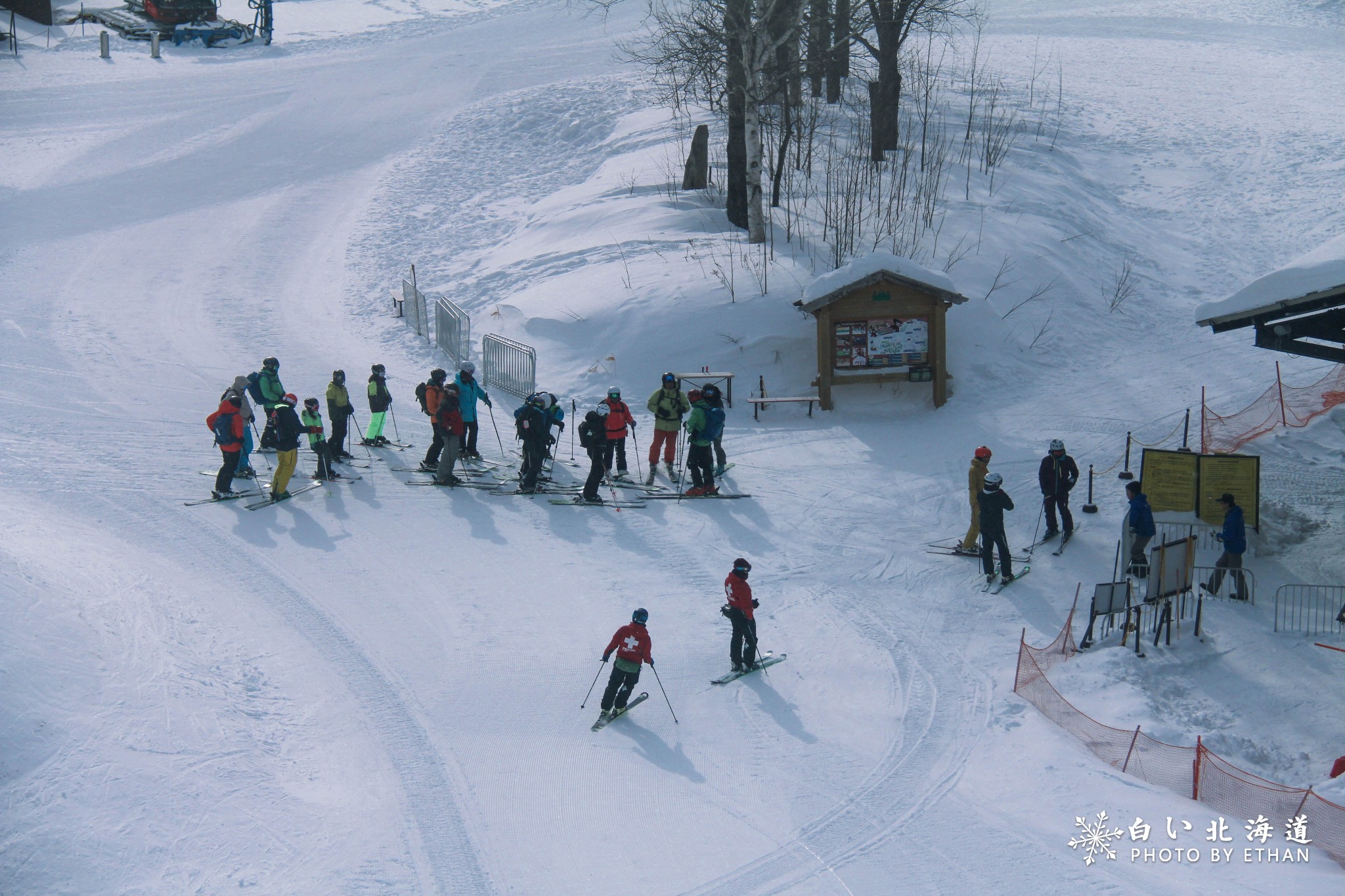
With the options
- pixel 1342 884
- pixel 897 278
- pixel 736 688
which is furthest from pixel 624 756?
pixel 897 278

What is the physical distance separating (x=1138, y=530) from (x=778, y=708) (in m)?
5.05

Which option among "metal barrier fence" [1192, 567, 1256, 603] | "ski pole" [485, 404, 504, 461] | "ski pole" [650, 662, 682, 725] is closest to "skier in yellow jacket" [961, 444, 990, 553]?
"metal barrier fence" [1192, 567, 1256, 603]

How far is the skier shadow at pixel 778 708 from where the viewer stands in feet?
34.7

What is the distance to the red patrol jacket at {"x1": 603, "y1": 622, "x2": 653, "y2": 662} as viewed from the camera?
10.4 m

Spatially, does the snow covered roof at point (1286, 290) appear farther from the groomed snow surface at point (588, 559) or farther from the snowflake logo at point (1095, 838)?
the snowflake logo at point (1095, 838)

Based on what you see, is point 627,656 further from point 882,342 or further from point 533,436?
point 882,342

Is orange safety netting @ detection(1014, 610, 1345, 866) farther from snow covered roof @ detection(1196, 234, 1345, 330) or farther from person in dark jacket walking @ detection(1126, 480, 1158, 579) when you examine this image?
snow covered roof @ detection(1196, 234, 1345, 330)

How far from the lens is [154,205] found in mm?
27625

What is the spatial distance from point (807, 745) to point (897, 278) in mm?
9474

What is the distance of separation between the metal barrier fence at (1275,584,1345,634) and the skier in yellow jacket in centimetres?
323

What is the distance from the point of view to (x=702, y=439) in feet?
50.6

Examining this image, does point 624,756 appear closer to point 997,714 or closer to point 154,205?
point 997,714

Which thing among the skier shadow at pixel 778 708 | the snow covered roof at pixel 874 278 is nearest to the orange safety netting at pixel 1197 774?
the skier shadow at pixel 778 708

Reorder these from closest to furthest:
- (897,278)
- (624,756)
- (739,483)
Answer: (624,756) → (739,483) → (897,278)
